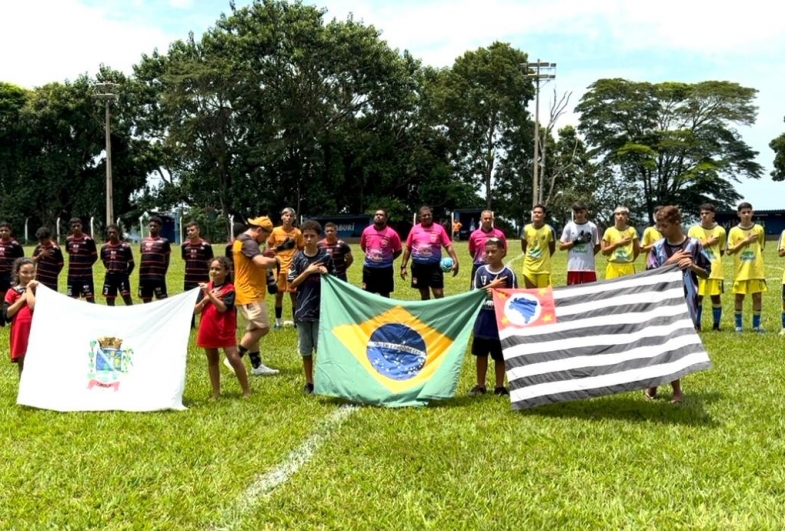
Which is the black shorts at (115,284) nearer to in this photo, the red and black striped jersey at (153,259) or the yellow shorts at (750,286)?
the red and black striped jersey at (153,259)

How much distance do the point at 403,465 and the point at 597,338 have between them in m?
2.38

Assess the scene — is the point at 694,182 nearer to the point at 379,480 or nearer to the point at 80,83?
the point at 80,83

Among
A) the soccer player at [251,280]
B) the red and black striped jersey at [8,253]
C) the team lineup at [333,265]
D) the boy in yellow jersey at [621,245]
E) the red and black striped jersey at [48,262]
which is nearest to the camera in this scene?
the team lineup at [333,265]

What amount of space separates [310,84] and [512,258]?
23.7 metres

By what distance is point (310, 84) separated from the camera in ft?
148

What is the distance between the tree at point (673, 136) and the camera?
2026 inches

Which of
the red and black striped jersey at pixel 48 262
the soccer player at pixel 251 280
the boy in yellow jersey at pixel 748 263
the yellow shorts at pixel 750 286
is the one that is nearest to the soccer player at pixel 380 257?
the soccer player at pixel 251 280

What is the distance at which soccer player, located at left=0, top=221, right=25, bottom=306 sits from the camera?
36.9ft

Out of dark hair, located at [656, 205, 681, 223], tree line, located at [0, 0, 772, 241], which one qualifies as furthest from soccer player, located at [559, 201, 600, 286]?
tree line, located at [0, 0, 772, 241]

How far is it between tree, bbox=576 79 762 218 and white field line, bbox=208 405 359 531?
168ft

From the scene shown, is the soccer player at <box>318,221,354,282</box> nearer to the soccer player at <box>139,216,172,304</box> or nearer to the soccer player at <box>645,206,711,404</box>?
the soccer player at <box>139,216,172,304</box>

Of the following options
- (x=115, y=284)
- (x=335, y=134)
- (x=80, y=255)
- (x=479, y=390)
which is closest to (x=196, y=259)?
(x=115, y=284)

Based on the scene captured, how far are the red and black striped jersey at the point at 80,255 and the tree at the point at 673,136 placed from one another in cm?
4745

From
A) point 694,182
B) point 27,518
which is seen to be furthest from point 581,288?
point 694,182
